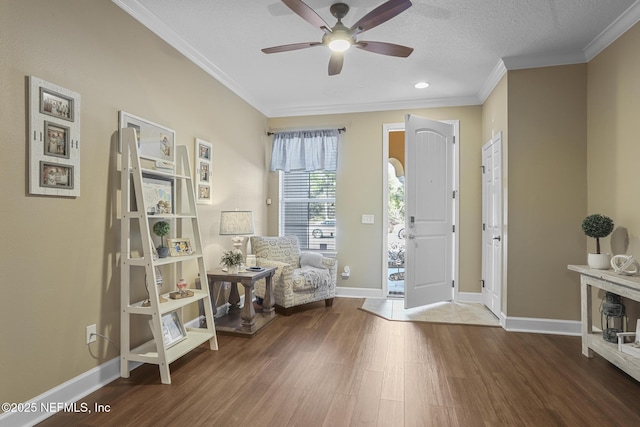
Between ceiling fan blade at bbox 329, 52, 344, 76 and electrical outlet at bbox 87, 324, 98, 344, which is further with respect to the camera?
ceiling fan blade at bbox 329, 52, 344, 76

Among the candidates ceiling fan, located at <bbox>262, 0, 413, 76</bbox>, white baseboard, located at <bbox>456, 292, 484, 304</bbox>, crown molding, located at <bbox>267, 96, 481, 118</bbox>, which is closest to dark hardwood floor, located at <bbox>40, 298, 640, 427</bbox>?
white baseboard, located at <bbox>456, 292, 484, 304</bbox>

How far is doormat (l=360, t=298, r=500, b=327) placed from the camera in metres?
3.69

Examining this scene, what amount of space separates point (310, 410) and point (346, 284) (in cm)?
288

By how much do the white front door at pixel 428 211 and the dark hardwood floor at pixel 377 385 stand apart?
3.01ft

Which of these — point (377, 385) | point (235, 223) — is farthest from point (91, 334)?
point (377, 385)

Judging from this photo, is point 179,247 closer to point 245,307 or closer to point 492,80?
point 245,307

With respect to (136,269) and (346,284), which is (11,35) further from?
(346,284)

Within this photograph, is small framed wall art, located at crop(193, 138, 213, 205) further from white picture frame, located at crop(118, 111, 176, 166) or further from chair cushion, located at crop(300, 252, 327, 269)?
chair cushion, located at crop(300, 252, 327, 269)

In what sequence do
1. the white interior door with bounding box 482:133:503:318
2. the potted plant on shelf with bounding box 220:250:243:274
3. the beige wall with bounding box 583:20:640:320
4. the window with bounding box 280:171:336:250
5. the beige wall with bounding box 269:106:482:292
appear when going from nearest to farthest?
the beige wall with bounding box 583:20:640:320 → the potted plant on shelf with bounding box 220:250:243:274 → the white interior door with bounding box 482:133:503:318 → the beige wall with bounding box 269:106:482:292 → the window with bounding box 280:171:336:250

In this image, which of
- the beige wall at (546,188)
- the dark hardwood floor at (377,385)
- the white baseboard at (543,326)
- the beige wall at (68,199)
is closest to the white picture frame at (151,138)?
the beige wall at (68,199)

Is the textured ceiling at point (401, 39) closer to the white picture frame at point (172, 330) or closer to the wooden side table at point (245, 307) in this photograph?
the wooden side table at point (245, 307)

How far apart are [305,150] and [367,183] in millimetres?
1029

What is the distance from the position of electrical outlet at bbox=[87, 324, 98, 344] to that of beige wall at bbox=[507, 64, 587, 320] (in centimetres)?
362

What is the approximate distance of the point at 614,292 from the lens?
2.39 metres
